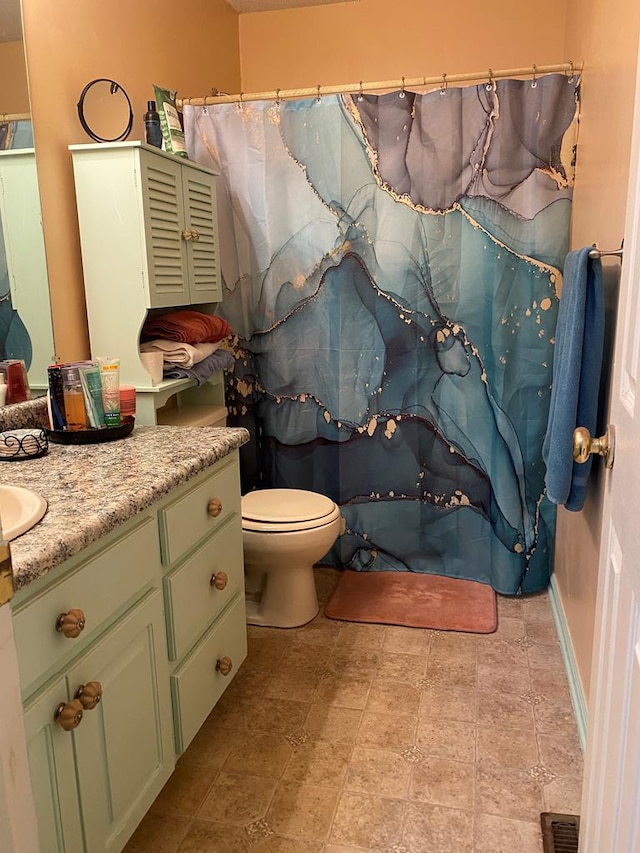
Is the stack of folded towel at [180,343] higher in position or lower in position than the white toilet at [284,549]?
higher

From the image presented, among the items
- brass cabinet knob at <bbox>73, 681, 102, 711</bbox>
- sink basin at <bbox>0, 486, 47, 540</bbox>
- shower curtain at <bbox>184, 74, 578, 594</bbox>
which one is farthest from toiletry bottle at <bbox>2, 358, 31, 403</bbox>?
shower curtain at <bbox>184, 74, 578, 594</bbox>

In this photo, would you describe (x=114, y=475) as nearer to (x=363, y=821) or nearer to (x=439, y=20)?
(x=363, y=821)

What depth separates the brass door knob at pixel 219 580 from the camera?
1.80m

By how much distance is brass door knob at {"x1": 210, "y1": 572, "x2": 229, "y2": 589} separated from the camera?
1.80 m

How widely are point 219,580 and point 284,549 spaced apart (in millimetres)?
556

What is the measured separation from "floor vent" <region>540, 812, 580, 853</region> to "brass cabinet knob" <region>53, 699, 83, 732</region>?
1.05m

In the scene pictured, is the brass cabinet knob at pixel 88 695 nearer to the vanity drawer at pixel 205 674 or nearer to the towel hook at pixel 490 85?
A: the vanity drawer at pixel 205 674

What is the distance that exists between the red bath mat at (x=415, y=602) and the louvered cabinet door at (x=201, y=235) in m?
1.23

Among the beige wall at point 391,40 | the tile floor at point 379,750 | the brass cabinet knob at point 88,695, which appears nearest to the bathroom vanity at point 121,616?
the brass cabinet knob at point 88,695

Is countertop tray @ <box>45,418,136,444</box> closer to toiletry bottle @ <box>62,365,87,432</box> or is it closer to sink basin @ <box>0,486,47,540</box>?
toiletry bottle @ <box>62,365,87,432</box>

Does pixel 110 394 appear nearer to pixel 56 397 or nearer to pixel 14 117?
pixel 56 397

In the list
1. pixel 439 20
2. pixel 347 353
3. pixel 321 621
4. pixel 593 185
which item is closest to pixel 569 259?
pixel 593 185

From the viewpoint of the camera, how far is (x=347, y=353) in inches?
108

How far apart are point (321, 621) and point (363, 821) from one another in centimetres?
94
